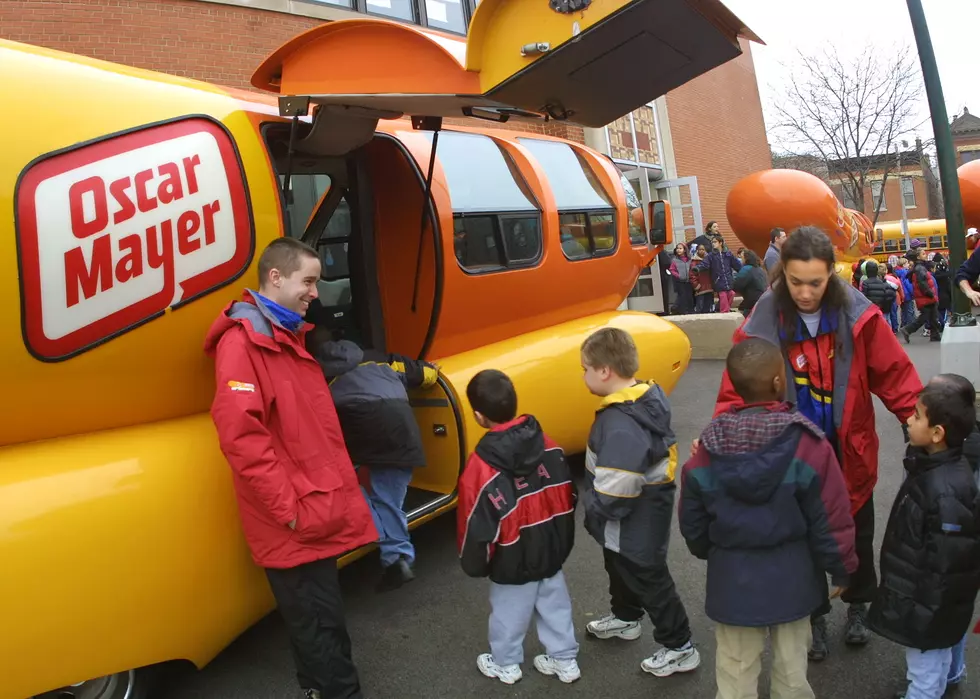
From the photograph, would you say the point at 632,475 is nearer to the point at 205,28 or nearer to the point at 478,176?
the point at 478,176

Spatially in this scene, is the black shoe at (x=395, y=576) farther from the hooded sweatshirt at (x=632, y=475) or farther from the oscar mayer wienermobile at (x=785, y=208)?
the oscar mayer wienermobile at (x=785, y=208)

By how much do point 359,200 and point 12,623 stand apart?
9.82ft

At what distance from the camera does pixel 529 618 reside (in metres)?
3.19

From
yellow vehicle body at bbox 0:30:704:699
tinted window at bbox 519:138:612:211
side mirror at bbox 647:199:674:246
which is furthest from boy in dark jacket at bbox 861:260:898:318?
yellow vehicle body at bbox 0:30:704:699

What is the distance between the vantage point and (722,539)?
8.45ft

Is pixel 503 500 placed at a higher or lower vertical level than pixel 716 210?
lower

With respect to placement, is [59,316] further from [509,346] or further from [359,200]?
[509,346]

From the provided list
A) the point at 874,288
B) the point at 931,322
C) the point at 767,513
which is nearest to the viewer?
the point at 767,513

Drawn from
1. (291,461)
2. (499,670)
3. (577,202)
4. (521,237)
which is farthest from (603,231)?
(291,461)

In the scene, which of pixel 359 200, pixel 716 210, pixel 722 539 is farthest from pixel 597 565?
pixel 716 210

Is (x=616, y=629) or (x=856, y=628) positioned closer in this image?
(x=856, y=628)

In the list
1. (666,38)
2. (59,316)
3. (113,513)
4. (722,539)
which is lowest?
(722,539)

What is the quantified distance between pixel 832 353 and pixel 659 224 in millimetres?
3974

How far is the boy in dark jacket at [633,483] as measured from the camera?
9.38 feet
